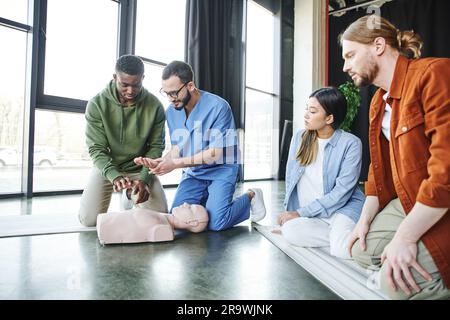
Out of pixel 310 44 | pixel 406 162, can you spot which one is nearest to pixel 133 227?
pixel 406 162

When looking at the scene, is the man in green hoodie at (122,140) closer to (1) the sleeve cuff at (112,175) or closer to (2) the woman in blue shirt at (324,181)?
(1) the sleeve cuff at (112,175)

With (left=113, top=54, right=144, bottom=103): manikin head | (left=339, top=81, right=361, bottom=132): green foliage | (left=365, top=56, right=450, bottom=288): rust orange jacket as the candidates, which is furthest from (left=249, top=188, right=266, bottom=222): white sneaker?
(left=339, top=81, right=361, bottom=132): green foliage

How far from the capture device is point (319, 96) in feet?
5.24

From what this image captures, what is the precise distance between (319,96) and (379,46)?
0.64m

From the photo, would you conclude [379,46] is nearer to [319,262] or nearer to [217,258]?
[319,262]

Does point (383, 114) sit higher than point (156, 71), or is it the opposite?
point (156, 71)

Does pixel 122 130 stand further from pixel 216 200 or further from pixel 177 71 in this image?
pixel 216 200

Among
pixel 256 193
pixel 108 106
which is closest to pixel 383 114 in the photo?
pixel 256 193

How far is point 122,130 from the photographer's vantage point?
1.94 metres

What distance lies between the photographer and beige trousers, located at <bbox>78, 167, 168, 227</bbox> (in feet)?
6.11

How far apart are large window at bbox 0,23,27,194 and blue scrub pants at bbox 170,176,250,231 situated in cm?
193
